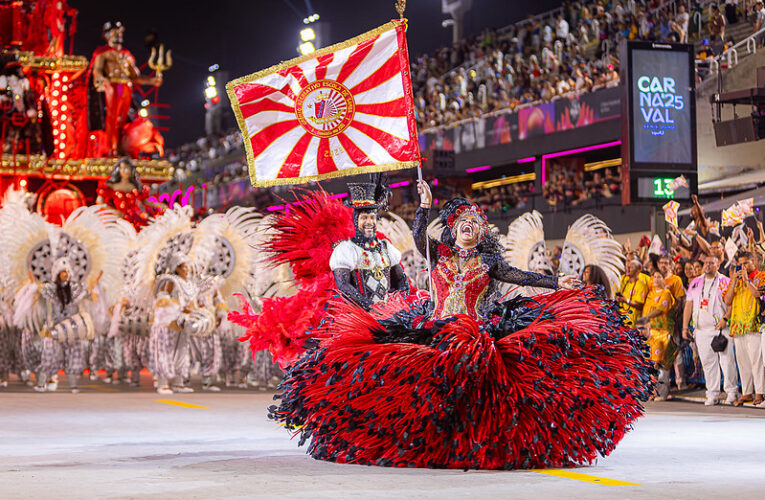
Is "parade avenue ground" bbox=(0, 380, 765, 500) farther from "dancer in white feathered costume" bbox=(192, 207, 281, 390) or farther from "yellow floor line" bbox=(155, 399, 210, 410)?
"dancer in white feathered costume" bbox=(192, 207, 281, 390)

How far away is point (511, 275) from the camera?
786 centimetres

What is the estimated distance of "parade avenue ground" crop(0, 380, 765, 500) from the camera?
6277 millimetres

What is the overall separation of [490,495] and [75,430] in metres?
5.26

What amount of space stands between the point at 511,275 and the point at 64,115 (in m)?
21.5

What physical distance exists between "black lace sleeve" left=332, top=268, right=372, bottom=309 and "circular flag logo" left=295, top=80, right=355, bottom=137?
1.07 metres

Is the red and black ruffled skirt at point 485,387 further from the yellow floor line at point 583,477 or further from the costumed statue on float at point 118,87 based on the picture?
the costumed statue on float at point 118,87

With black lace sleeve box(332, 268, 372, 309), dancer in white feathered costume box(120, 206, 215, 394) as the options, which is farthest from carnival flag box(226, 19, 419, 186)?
dancer in white feathered costume box(120, 206, 215, 394)

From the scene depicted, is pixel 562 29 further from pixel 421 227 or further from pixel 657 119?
pixel 421 227

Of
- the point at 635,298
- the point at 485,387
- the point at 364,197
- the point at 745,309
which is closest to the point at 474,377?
the point at 485,387

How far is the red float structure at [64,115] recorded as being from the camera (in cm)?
2628

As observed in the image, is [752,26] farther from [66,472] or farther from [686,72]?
[66,472]

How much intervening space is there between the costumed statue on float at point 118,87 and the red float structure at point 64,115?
0.02 meters

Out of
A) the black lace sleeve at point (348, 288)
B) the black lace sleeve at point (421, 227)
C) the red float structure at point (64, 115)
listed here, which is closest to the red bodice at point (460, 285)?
the black lace sleeve at point (421, 227)

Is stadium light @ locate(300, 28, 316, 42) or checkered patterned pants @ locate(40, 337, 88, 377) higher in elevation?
stadium light @ locate(300, 28, 316, 42)
